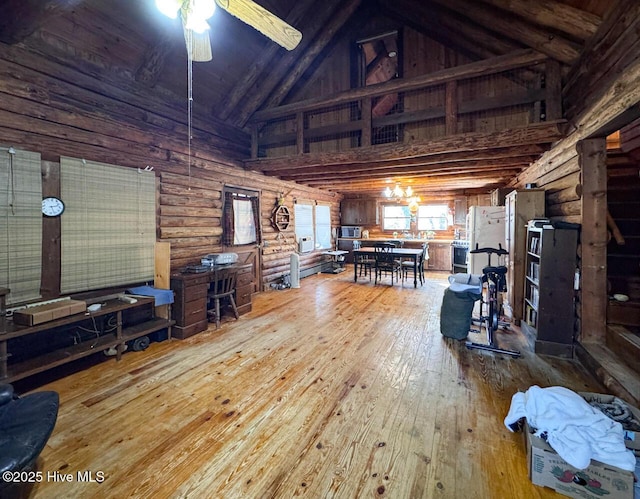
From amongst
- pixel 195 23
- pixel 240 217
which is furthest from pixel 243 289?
pixel 195 23

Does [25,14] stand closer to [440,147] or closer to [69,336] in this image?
[69,336]

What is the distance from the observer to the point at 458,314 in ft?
11.7

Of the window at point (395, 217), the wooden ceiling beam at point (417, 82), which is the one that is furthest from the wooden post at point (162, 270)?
the window at point (395, 217)

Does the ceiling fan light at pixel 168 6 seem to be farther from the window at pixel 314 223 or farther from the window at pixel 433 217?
the window at pixel 433 217

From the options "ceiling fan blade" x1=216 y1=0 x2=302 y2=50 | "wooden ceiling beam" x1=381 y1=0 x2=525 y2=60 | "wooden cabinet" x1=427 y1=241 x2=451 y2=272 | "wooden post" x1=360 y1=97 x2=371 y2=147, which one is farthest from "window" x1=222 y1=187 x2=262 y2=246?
"wooden cabinet" x1=427 y1=241 x2=451 y2=272

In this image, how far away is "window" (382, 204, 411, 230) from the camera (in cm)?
983

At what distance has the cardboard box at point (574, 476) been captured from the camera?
1.45 meters

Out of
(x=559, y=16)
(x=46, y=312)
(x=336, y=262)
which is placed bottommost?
(x=336, y=262)

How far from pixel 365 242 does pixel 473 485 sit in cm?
825

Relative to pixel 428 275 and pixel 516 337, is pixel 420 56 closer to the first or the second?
pixel 516 337

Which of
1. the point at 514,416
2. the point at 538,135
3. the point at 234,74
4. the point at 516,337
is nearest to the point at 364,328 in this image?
the point at 516,337

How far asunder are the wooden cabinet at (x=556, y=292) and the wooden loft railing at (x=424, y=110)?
1590 millimetres

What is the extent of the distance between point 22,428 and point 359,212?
9516 mm

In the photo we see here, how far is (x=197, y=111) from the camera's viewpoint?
4.53m
